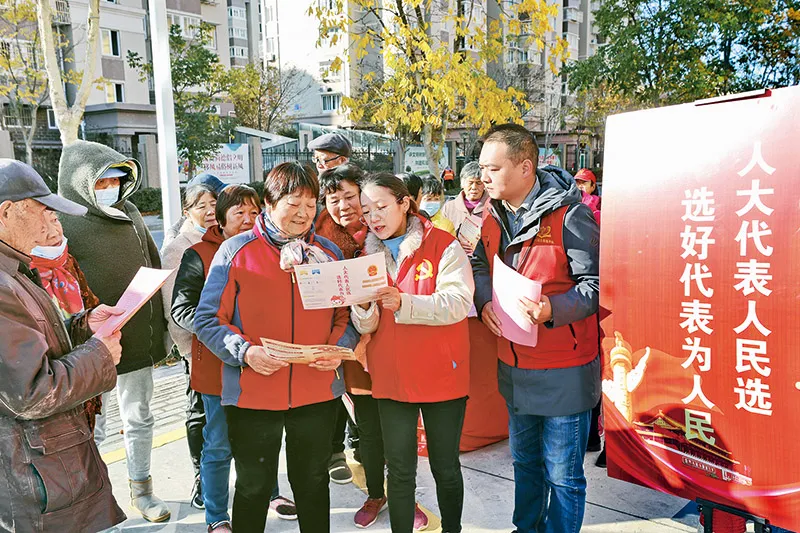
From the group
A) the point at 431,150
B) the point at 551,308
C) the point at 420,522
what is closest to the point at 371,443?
the point at 420,522

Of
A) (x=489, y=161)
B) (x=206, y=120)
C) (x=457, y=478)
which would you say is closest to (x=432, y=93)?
(x=489, y=161)

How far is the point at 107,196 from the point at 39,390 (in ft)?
5.00

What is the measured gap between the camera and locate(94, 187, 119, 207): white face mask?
3.08 m

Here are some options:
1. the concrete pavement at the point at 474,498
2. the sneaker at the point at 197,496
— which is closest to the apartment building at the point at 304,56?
the concrete pavement at the point at 474,498

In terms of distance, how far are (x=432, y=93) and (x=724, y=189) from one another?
575cm

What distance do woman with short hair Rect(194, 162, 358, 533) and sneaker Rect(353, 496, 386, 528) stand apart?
0.66m

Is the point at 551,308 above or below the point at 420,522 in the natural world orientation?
above

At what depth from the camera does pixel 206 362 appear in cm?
294

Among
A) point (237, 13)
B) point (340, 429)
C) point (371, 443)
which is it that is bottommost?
point (340, 429)

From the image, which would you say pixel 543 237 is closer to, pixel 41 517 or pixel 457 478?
pixel 457 478

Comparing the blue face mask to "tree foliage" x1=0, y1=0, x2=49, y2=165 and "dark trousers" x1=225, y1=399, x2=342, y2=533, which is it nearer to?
"dark trousers" x1=225, y1=399, x2=342, y2=533

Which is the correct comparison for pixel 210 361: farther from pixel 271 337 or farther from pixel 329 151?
pixel 329 151

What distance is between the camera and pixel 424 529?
10.3ft

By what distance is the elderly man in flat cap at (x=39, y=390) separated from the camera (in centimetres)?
185
